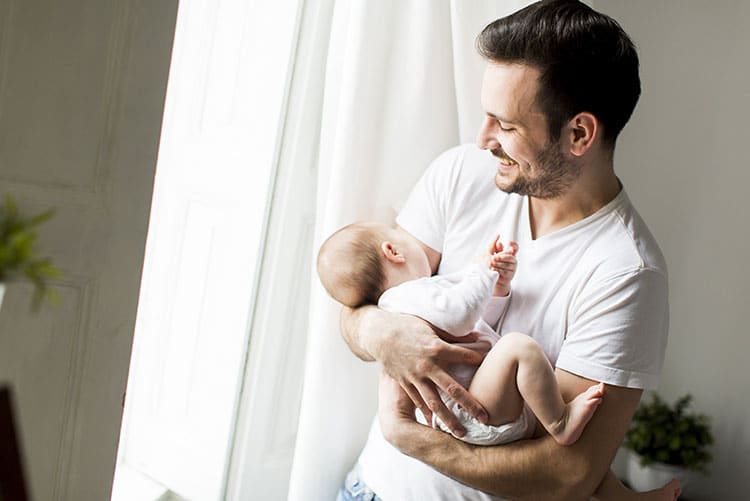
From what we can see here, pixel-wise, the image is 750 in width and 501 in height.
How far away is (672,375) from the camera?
2.67 m

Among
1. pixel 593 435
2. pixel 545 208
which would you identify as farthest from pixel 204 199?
pixel 593 435

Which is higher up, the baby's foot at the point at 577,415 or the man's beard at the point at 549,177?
the man's beard at the point at 549,177

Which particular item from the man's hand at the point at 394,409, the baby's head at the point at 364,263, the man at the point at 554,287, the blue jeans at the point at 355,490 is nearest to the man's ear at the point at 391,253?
the baby's head at the point at 364,263

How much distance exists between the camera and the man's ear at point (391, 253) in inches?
66.6

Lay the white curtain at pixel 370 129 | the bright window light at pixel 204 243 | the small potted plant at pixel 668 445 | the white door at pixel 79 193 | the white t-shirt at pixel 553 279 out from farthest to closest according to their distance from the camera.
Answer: the small potted plant at pixel 668 445
the bright window light at pixel 204 243
the white curtain at pixel 370 129
the white t-shirt at pixel 553 279
the white door at pixel 79 193

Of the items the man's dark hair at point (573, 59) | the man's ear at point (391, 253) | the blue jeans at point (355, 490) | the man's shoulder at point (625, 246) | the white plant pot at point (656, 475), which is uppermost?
the man's dark hair at point (573, 59)

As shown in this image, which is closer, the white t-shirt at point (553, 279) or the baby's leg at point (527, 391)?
the baby's leg at point (527, 391)

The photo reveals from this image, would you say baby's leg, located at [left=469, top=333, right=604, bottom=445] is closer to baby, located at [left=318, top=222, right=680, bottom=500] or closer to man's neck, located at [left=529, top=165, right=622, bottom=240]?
baby, located at [left=318, top=222, right=680, bottom=500]

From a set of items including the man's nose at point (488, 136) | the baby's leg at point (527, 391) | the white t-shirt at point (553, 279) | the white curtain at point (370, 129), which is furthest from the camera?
the white curtain at point (370, 129)

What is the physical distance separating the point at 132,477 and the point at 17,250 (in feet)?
6.89

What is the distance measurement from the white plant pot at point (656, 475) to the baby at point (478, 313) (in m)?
0.78

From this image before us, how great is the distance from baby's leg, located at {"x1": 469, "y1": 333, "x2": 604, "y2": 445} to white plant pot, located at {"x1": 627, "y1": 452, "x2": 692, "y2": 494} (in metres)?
1.14

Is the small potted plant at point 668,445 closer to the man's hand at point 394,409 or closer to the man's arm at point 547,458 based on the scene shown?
the man's arm at point 547,458

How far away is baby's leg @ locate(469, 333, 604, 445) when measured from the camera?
1.43 metres
